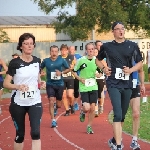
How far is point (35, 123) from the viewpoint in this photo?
805 centimetres

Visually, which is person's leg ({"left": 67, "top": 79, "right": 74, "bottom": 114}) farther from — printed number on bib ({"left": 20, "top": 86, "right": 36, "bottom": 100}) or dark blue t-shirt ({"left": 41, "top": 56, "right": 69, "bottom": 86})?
printed number on bib ({"left": 20, "top": 86, "right": 36, "bottom": 100})

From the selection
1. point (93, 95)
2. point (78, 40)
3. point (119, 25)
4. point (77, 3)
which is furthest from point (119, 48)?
point (78, 40)

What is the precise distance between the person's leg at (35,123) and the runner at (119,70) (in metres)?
1.60

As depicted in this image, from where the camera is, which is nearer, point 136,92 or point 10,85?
point 10,85

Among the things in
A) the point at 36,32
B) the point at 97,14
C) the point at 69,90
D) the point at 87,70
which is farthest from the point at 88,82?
the point at 36,32

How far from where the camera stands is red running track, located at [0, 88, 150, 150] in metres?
10.8

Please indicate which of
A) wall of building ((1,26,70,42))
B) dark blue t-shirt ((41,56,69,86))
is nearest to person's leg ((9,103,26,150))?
dark blue t-shirt ((41,56,69,86))

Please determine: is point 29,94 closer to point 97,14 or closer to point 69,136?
point 69,136

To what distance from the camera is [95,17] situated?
41.7m

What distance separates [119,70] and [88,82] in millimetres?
3857

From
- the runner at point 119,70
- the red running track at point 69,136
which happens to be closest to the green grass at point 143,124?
the red running track at point 69,136

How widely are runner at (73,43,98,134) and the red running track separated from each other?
52cm

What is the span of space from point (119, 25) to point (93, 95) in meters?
4.04

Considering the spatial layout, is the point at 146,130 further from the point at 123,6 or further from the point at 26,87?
the point at 123,6
